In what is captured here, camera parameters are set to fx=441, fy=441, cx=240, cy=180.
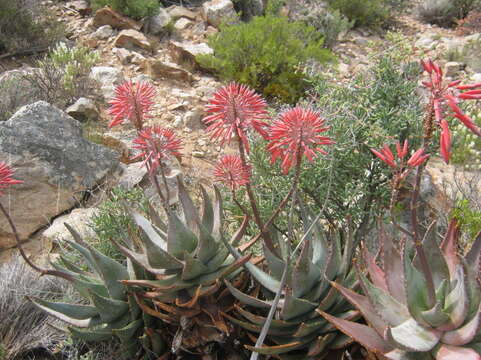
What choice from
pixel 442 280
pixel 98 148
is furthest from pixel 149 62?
pixel 442 280

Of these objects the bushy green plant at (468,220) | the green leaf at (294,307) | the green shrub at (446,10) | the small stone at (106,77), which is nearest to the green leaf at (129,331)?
the green leaf at (294,307)

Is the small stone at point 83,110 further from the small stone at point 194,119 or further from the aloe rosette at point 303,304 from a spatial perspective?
the aloe rosette at point 303,304

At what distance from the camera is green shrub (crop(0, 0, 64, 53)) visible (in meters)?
7.44

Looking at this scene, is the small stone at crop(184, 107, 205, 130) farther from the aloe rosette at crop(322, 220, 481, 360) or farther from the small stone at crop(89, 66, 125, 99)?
the aloe rosette at crop(322, 220, 481, 360)

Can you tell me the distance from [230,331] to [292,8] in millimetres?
8523

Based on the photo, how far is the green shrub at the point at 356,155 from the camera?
3.20 meters

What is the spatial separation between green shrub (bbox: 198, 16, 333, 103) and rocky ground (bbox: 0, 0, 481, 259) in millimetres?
436

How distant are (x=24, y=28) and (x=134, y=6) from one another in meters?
1.94

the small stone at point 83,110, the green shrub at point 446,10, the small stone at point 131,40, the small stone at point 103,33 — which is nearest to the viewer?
the small stone at point 83,110

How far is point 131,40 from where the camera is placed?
7781 mm

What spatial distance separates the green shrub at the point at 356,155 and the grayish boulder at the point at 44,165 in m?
1.87

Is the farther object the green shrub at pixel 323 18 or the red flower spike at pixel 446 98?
the green shrub at pixel 323 18

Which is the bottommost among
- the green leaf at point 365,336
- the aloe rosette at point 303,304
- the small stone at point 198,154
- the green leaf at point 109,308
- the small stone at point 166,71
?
the small stone at point 198,154

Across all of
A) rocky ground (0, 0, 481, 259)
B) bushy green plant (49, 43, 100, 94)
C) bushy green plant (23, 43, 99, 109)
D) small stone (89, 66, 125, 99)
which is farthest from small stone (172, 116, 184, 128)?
bushy green plant (49, 43, 100, 94)
